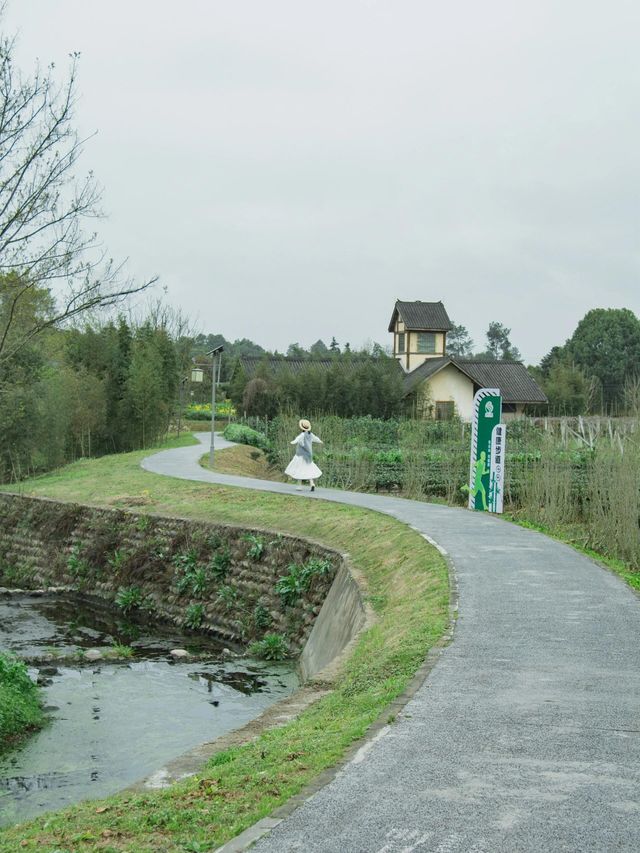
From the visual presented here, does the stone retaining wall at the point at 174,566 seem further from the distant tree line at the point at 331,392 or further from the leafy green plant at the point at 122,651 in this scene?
the distant tree line at the point at 331,392

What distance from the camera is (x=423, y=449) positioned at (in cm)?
3041

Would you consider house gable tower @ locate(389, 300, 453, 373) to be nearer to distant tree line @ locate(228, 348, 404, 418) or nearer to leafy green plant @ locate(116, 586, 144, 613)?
distant tree line @ locate(228, 348, 404, 418)

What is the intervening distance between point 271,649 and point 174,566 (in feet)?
18.9

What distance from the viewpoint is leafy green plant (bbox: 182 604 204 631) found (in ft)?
64.0

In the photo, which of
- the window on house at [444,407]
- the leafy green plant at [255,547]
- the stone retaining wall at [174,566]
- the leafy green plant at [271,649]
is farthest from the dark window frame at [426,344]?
the leafy green plant at [271,649]

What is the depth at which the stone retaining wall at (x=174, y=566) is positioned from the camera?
17.4 m

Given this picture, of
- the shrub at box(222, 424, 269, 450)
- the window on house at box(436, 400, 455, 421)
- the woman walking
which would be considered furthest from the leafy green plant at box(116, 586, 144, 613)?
the window on house at box(436, 400, 455, 421)

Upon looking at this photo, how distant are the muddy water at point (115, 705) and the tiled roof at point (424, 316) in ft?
154

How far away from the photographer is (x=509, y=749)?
6.33m

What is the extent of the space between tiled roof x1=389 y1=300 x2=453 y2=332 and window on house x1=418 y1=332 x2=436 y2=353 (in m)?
0.70

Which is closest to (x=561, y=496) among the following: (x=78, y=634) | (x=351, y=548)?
(x=351, y=548)

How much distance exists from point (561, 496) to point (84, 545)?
11.3 m

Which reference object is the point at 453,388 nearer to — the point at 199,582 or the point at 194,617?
the point at 199,582

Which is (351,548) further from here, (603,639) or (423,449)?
(423,449)
